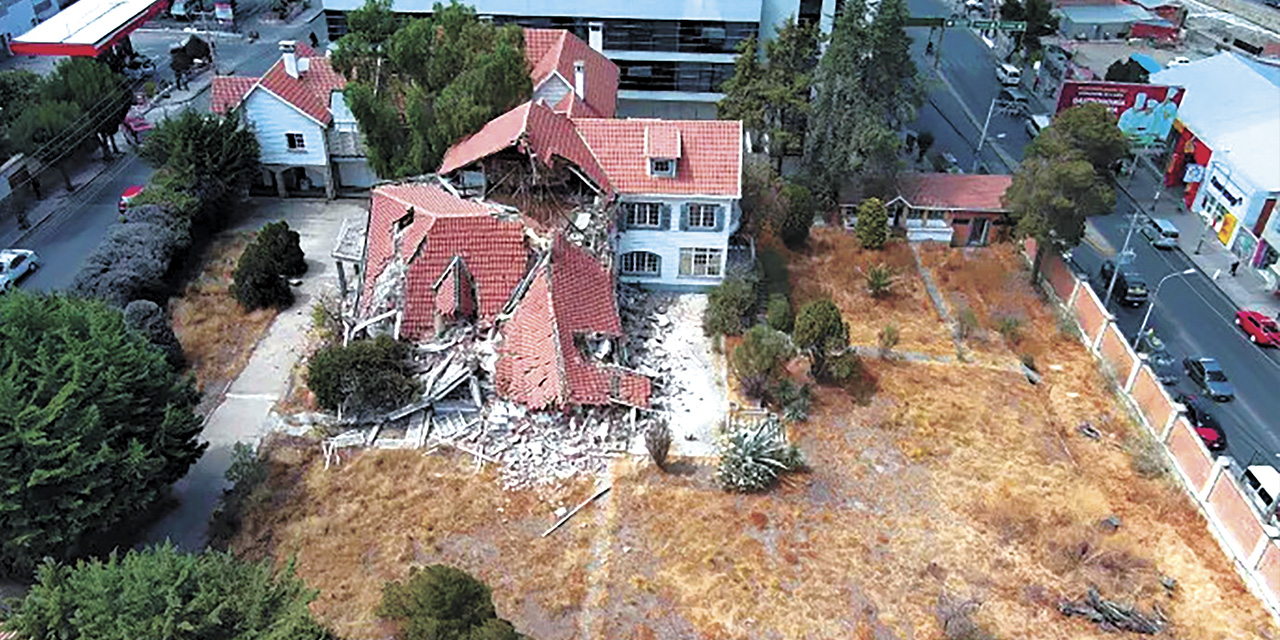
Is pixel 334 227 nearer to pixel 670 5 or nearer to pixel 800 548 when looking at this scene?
pixel 670 5

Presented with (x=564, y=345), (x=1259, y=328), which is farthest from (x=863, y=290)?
(x=1259, y=328)

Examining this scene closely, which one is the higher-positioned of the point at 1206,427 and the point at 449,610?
the point at 449,610

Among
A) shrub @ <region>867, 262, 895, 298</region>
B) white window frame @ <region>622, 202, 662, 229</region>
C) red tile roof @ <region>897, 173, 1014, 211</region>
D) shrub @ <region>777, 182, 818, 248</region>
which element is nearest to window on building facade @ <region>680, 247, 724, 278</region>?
white window frame @ <region>622, 202, 662, 229</region>

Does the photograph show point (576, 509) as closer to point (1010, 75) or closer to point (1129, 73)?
point (1129, 73)

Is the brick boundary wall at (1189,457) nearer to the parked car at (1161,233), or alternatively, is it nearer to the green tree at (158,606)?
the parked car at (1161,233)

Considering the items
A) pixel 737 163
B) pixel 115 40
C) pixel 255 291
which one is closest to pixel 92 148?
pixel 115 40

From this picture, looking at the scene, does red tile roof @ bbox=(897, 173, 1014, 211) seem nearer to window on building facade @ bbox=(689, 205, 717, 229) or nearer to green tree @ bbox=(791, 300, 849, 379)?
window on building facade @ bbox=(689, 205, 717, 229)

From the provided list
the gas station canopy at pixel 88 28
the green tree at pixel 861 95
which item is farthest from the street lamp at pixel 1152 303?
the gas station canopy at pixel 88 28
